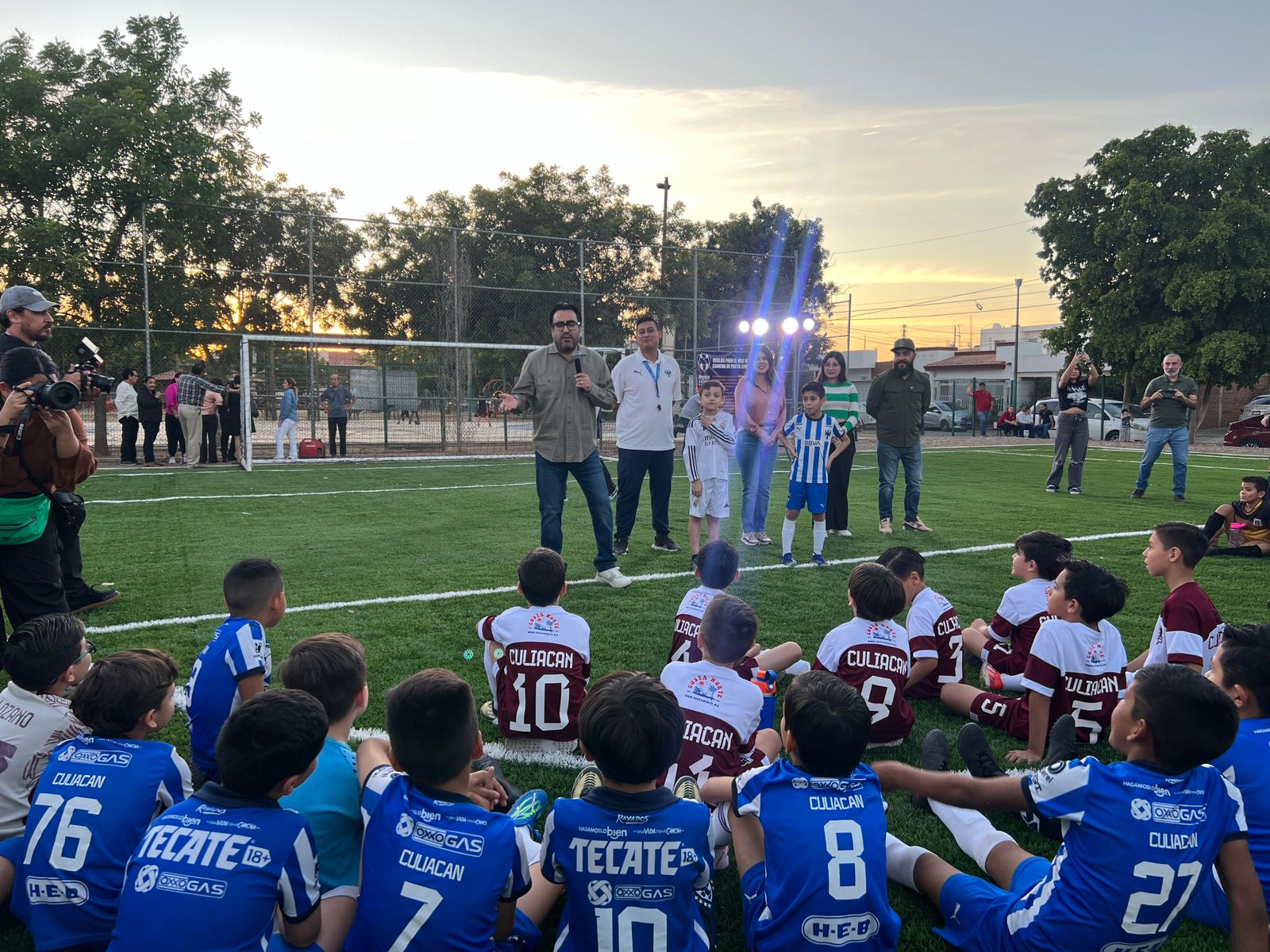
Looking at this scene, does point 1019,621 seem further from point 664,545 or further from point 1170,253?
point 1170,253

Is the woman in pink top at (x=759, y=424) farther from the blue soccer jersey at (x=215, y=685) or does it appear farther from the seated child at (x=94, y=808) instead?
the seated child at (x=94, y=808)

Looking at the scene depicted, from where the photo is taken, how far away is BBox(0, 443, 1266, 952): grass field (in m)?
4.75

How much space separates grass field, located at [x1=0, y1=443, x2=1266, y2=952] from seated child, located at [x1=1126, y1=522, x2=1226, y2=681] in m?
0.58

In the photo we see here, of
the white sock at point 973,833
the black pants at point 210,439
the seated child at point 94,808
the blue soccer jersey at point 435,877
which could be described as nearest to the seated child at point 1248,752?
the white sock at point 973,833

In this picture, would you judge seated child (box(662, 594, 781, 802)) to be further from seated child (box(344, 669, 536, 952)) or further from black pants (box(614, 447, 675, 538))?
black pants (box(614, 447, 675, 538))

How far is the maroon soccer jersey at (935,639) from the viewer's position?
4.31 metres

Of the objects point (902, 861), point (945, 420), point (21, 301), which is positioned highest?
point (21, 301)

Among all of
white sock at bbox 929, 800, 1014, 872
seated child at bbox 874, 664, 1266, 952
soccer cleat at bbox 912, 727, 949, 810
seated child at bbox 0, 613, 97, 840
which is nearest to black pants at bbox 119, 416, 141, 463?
seated child at bbox 0, 613, 97, 840

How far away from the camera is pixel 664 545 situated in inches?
330

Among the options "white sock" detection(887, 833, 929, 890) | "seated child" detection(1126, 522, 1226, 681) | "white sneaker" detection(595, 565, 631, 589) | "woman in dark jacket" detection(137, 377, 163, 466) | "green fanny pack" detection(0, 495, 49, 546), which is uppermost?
"woman in dark jacket" detection(137, 377, 163, 466)

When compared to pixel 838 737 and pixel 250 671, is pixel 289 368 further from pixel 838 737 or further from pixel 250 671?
pixel 838 737

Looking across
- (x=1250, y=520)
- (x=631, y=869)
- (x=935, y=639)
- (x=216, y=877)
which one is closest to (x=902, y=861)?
(x=631, y=869)

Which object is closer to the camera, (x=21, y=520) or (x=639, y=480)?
(x=21, y=520)

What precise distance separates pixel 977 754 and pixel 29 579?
4618 millimetres
